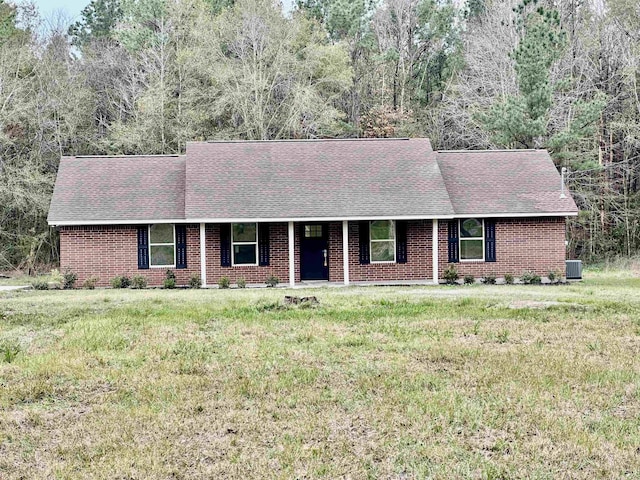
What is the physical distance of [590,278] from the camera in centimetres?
2512

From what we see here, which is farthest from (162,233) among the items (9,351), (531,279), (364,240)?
(9,351)

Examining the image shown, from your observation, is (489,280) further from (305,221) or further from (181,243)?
(181,243)

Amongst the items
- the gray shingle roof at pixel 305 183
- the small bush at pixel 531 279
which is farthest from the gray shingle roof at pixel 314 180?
the small bush at pixel 531 279

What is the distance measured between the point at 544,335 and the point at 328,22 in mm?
32488

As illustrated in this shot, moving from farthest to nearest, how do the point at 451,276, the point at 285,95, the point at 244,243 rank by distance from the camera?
the point at 285,95 → the point at 244,243 → the point at 451,276

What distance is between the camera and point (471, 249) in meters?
23.8

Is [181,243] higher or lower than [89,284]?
higher

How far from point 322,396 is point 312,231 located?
1678 cm

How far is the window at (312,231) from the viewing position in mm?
23812

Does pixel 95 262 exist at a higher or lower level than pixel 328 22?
lower

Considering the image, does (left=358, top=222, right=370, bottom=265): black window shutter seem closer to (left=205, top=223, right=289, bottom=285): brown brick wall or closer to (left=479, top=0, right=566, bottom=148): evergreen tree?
(left=205, top=223, right=289, bottom=285): brown brick wall

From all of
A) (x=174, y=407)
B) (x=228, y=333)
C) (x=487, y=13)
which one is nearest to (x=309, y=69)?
(x=487, y=13)

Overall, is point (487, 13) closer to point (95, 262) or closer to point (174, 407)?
point (95, 262)

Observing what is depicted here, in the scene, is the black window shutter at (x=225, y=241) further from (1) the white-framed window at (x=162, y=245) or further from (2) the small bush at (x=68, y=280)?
(2) the small bush at (x=68, y=280)
